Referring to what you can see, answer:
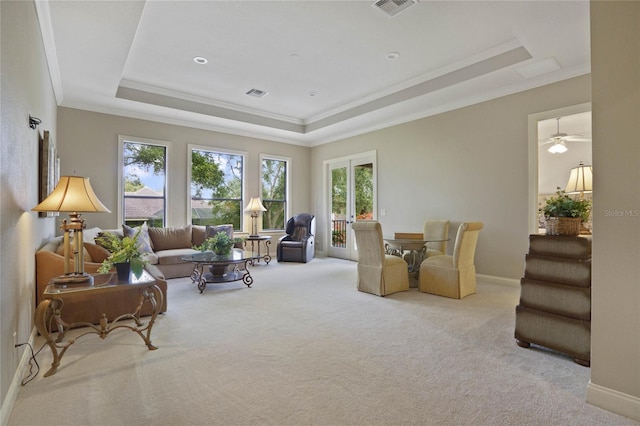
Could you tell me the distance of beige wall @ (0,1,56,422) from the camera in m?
1.83

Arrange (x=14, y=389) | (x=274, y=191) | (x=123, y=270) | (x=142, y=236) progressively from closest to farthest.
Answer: (x=14, y=389)
(x=123, y=270)
(x=142, y=236)
(x=274, y=191)

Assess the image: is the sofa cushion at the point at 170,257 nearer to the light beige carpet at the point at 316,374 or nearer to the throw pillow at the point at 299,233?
the light beige carpet at the point at 316,374

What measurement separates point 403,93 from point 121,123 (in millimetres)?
5065

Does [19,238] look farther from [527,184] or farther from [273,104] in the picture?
[527,184]

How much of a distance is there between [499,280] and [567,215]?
8.79 feet

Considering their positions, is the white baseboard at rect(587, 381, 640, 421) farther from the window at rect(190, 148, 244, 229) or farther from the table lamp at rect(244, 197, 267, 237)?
the window at rect(190, 148, 244, 229)

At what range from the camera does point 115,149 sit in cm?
593

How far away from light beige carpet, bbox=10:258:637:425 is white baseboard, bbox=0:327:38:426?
0.16 ft

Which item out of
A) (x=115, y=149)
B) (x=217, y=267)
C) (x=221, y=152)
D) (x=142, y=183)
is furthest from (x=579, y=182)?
(x=115, y=149)

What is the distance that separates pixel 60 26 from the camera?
3215mm

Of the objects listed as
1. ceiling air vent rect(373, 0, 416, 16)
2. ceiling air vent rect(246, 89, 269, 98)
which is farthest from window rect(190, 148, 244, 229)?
ceiling air vent rect(373, 0, 416, 16)

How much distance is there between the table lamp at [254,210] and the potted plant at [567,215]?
5501mm

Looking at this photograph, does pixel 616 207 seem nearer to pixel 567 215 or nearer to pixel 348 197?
pixel 567 215

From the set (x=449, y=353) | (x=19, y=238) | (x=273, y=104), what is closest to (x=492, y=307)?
(x=449, y=353)
